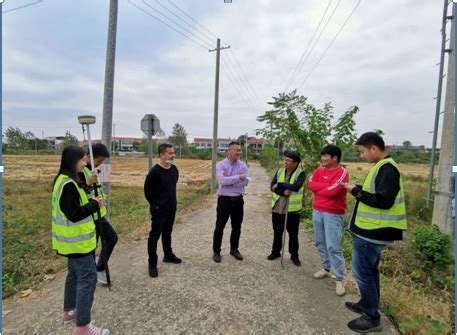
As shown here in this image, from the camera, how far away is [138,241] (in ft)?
15.8

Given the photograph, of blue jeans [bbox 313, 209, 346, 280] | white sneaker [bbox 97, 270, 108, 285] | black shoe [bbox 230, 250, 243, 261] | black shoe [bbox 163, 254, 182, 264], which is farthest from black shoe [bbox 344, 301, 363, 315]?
white sneaker [bbox 97, 270, 108, 285]

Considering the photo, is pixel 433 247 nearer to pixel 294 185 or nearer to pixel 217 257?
pixel 294 185

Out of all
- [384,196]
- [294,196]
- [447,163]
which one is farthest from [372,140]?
[447,163]

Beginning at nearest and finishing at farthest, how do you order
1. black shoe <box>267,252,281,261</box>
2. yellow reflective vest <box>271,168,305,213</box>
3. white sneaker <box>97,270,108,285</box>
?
white sneaker <box>97,270,108,285</box> < yellow reflective vest <box>271,168,305,213</box> < black shoe <box>267,252,281,261</box>

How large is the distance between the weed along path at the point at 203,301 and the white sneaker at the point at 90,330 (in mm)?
93

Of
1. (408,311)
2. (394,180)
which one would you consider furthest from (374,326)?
(394,180)

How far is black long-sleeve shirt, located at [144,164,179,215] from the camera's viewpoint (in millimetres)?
3391

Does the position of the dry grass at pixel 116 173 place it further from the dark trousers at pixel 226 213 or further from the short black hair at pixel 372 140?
the short black hair at pixel 372 140

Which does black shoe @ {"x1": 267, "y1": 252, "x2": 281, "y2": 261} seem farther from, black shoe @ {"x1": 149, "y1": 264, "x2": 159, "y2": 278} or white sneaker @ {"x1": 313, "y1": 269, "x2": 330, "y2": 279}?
black shoe @ {"x1": 149, "y1": 264, "x2": 159, "y2": 278}

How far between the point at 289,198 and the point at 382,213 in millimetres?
1468

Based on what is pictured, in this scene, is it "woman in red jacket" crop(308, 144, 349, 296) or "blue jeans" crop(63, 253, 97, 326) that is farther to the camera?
"woman in red jacket" crop(308, 144, 349, 296)

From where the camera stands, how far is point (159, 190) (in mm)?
3436

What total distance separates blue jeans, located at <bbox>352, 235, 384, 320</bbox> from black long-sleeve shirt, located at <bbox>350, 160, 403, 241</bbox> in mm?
120

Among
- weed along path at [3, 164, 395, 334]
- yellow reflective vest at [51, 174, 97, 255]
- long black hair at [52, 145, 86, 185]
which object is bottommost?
weed along path at [3, 164, 395, 334]
